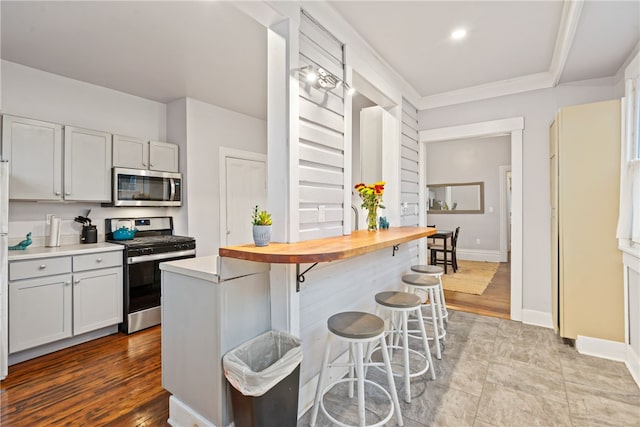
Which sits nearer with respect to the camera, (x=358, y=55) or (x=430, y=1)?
(x=430, y=1)

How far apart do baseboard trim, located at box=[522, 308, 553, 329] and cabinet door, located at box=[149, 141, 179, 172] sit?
4.46 metres

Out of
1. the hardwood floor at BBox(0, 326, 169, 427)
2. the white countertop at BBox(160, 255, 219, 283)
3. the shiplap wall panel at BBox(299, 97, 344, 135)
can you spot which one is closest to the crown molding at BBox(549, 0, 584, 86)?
the shiplap wall panel at BBox(299, 97, 344, 135)

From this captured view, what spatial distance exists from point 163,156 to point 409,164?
3032 mm

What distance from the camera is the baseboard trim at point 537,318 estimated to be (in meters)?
3.29

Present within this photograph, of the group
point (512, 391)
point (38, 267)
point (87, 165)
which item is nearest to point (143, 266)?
point (38, 267)

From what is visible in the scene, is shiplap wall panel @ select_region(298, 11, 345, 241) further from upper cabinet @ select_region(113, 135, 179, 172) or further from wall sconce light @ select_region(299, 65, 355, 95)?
upper cabinet @ select_region(113, 135, 179, 172)

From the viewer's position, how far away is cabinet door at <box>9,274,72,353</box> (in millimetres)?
2498

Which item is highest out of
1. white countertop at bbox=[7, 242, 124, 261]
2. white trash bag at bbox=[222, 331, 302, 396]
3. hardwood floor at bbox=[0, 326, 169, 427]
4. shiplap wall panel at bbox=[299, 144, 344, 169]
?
shiplap wall panel at bbox=[299, 144, 344, 169]

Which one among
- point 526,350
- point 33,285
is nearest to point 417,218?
point 526,350

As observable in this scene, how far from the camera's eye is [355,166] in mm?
4969

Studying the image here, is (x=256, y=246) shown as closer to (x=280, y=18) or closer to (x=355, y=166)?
(x=280, y=18)

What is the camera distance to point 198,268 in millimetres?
1741

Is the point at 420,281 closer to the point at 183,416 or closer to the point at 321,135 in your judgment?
the point at 321,135

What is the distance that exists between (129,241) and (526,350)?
408 centimetres
